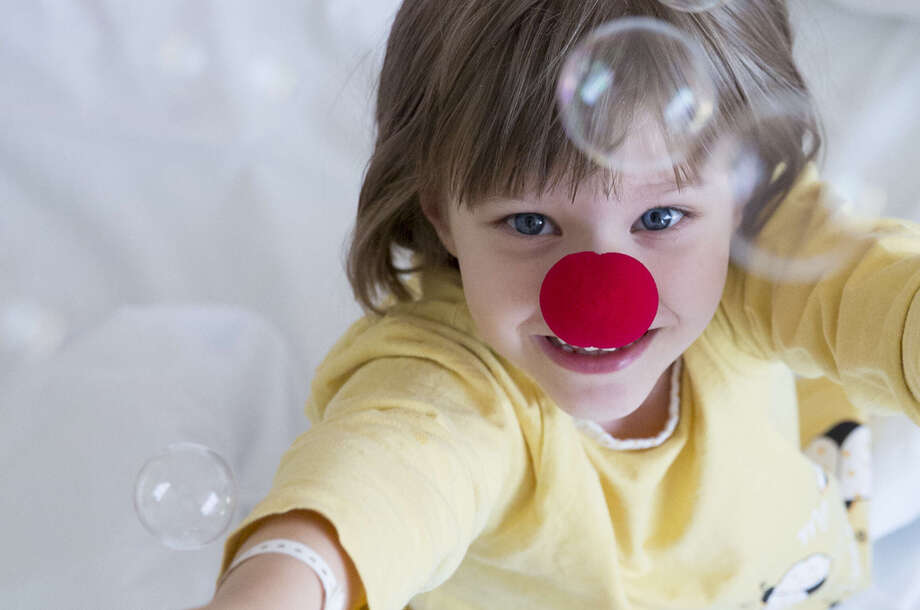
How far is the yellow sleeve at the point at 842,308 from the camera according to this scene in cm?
58

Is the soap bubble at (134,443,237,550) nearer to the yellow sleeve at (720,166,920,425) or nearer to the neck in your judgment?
the neck

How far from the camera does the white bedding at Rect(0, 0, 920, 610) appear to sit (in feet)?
2.86

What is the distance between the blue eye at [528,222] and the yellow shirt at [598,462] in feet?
0.38

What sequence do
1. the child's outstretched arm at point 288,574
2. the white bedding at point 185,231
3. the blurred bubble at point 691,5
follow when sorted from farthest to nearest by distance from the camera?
the white bedding at point 185,231 → the blurred bubble at point 691,5 → the child's outstretched arm at point 288,574

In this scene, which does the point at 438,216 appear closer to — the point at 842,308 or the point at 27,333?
the point at 842,308

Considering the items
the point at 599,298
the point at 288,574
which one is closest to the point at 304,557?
the point at 288,574

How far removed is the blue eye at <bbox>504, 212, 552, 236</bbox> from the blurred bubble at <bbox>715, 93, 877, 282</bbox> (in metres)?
0.14

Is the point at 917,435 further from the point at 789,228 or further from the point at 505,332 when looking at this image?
the point at 505,332

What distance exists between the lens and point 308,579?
17.7 inches

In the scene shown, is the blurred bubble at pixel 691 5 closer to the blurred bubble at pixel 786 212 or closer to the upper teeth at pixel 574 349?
the blurred bubble at pixel 786 212

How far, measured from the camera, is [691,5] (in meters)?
0.54

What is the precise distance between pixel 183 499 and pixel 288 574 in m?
0.23

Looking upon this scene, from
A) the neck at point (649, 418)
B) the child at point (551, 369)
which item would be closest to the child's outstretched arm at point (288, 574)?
the child at point (551, 369)

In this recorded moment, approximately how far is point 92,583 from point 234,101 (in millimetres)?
646
